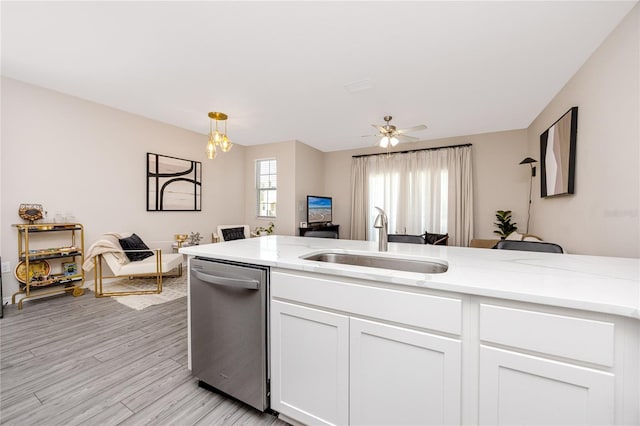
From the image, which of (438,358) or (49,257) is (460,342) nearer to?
(438,358)

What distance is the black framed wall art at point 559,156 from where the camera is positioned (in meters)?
2.64

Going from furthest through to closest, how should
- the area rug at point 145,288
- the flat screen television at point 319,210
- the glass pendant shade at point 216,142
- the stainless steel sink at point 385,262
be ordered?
the flat screen television at point 319,210 < the glass pendant shade at point 216,142 < the area rug at point 145,288 < the stainless steel sink at point 385,262

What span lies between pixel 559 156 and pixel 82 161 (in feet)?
19.8

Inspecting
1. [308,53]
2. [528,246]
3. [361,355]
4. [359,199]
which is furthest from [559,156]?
[359,199]

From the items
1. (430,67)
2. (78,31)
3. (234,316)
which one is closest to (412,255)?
(234,316)

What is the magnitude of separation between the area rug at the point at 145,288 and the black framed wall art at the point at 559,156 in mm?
4741

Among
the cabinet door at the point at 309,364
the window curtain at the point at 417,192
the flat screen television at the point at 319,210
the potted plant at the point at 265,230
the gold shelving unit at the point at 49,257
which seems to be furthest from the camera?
the flat screen television at the point at 319,210

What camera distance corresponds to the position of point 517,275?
107 cm

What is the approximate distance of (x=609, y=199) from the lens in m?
2.09

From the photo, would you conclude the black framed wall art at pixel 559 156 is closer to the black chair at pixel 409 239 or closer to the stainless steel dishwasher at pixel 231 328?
the black chair at pixel 409 239

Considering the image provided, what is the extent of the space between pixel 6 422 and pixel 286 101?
3.62 m

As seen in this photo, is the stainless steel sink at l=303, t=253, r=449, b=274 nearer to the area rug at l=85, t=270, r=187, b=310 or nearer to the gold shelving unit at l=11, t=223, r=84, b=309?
the area rug at l=85, t=270, r=187, b=310

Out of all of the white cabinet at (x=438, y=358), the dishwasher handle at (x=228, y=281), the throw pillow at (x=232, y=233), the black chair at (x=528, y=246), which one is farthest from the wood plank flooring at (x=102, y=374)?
the throw pillow at (x=232, y=233)

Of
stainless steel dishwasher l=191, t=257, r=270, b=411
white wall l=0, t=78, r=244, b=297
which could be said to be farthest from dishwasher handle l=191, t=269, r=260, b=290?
white wall l=0, t=78, r=244, b=297
